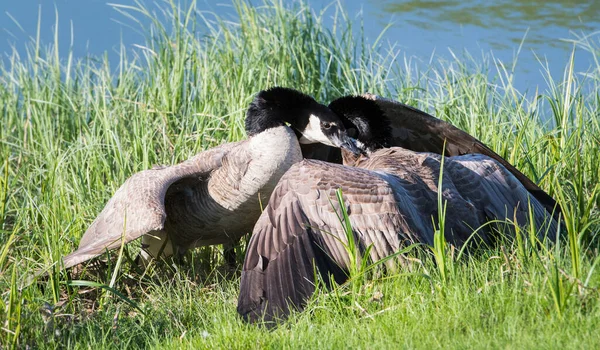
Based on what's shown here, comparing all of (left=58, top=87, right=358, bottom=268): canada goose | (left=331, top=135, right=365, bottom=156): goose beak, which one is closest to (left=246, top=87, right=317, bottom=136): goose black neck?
(left=58, top=87, right=358, bottom=268): canada goose

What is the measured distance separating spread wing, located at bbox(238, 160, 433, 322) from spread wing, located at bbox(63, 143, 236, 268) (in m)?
0.90

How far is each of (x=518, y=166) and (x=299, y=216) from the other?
8.36 ft

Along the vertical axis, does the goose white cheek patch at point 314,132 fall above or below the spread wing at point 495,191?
above

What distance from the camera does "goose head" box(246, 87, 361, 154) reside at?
229 inches

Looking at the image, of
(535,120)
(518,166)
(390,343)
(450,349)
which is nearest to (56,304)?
(390,343)

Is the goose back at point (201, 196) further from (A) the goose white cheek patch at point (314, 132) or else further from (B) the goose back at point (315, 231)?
(B) the goose back at point (315, 231)

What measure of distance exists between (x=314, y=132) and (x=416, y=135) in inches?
37.7

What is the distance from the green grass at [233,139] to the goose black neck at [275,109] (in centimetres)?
107

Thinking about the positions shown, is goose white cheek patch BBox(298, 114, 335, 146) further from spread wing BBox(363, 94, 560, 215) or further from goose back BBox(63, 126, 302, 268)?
spread wing BBox(363, 94, 560, 215)

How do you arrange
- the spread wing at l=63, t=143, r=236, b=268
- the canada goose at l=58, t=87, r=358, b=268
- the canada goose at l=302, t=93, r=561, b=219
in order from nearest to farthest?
the spread wing at l=63, t=143, r=236, b=268 → the canada goose at l=58, t=87, r=358, b=268 → the canada goose at l=302, t=93, r=561, b=219

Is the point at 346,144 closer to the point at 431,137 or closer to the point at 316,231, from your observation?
the point at 431,137

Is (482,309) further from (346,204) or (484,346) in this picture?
(346,204)

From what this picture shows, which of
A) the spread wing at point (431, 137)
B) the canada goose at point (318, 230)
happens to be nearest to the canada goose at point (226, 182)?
the spread wing at point (431, 137)

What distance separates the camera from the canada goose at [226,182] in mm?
5668
